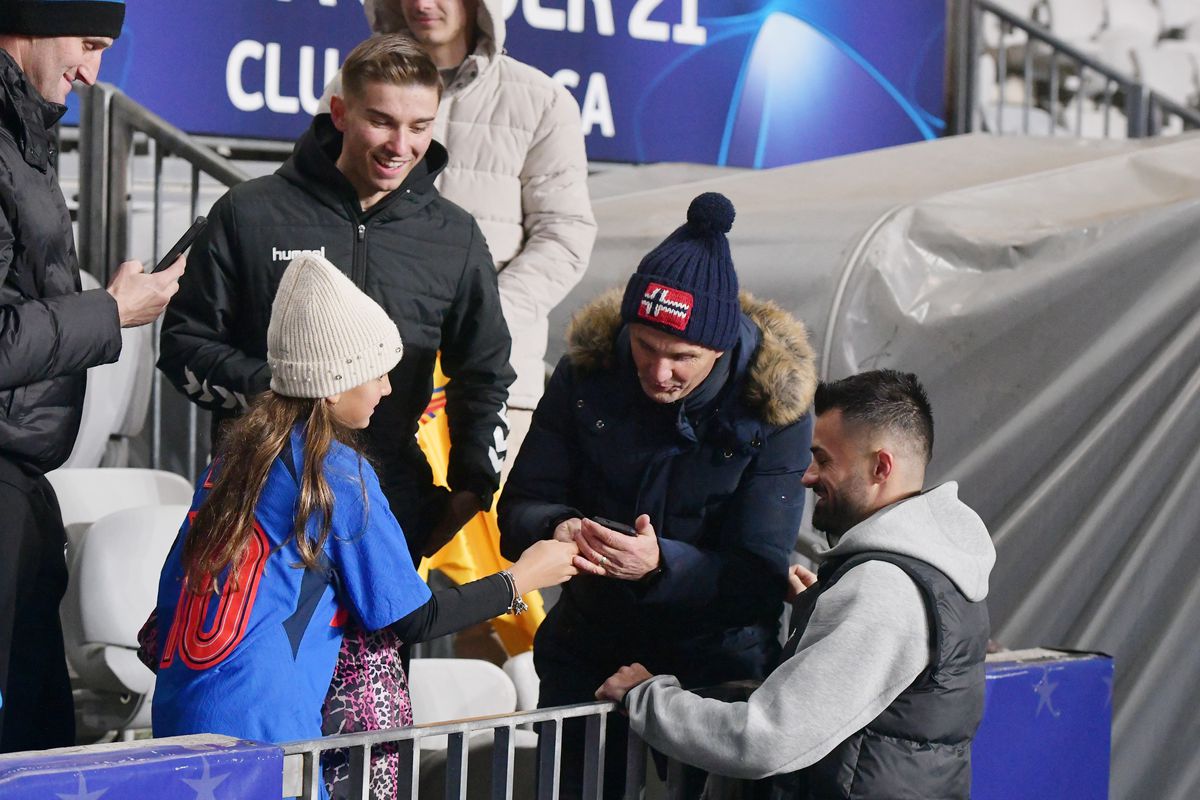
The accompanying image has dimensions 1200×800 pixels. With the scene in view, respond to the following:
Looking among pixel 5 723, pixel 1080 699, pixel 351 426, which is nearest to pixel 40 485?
pixel 5 723

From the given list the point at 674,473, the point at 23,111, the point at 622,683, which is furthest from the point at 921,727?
the point at 23,111

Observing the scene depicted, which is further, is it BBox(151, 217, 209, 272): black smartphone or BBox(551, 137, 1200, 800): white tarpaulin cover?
BBox(551, 137, 1200, 800): white tarpaulin cover

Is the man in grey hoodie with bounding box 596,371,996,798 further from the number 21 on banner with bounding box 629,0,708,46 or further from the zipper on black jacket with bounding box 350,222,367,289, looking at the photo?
the number 21 on banner with bounding box 629,0,708,46

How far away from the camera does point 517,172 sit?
3732 mm

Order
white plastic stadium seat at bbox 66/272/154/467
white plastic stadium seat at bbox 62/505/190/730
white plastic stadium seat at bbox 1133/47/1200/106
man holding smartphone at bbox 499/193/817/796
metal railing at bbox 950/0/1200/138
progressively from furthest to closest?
white plastic stadium seat at bbox 1133/47/1200/106 < metal railing at bbox 950/0/1200/138 < white plastic stadium seat at bbox 66/272/154/467 < white plastic stadium seat at bbox 62/505/190/730 < man holding smartphone at bbox 499/193/817/796

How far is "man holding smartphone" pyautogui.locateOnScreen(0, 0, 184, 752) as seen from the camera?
7.73 feet

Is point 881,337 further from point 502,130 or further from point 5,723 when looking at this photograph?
point 5,723

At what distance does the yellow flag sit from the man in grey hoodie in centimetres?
129

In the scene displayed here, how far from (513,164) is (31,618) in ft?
5.45

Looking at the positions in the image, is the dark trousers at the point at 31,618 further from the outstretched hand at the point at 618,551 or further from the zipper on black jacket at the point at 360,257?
the outstretched hand at the point at 618,551

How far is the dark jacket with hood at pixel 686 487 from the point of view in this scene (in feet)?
8.49

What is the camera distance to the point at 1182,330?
4098 mm

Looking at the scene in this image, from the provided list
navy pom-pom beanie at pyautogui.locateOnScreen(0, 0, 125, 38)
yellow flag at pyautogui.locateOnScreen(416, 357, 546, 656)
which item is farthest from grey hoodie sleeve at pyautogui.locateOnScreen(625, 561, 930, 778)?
navy pom-pom beanie at pyautogui.locateOnScreen(0, 0, 125, 38)

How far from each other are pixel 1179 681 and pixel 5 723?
2.97 meters
